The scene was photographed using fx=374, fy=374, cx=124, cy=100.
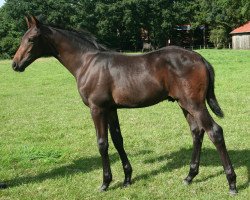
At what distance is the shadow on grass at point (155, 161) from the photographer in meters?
6.11

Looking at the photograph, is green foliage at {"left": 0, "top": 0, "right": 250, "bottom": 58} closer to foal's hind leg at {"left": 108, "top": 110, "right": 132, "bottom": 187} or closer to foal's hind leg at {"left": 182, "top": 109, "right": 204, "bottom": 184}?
foal's hind leg at {"left": 108, "top": 110, "right": 132, "bottom": 187}

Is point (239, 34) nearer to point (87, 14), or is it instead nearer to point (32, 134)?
point (87, 14)

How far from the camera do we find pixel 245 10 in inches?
1896

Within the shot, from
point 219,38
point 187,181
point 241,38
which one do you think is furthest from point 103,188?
point 219,38

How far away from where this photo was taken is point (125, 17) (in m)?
59.2

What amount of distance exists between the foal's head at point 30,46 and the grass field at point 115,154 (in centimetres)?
193

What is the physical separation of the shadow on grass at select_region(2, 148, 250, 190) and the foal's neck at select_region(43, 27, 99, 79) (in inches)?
74.9

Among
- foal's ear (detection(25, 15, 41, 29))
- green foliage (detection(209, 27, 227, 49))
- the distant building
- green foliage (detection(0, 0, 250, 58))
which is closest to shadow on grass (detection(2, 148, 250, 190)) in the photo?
foal's ear (detection(25, 15, 41, 29))

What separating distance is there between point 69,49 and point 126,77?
3.34 ft

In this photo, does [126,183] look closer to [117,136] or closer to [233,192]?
[117,136]

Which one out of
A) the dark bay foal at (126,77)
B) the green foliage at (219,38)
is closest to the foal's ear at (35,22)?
the dark bay foal at (126,77)

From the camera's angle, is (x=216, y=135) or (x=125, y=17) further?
(x=125, y=17)

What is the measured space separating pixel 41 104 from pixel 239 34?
150 feet

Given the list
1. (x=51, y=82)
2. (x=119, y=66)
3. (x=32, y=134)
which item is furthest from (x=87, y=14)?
(x=119, y=66)
